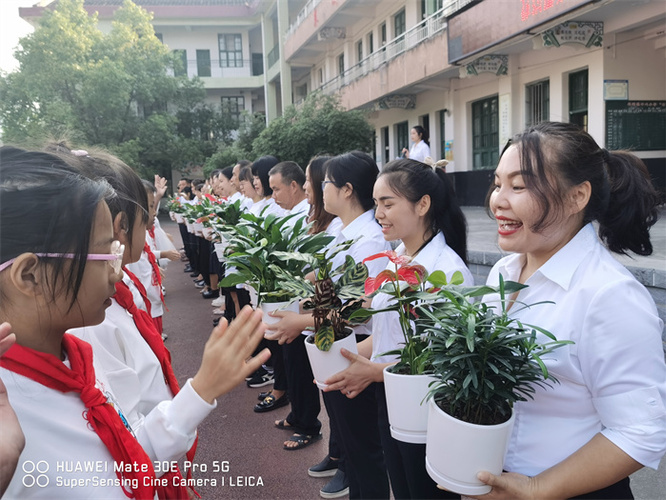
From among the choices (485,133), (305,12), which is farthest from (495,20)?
(305,12)

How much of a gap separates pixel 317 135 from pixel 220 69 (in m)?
20.7

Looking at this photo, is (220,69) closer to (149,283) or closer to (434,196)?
(149,283)

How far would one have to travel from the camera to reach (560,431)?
1402mm

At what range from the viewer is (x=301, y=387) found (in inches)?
138

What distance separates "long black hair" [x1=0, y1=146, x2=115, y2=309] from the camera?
1239mm

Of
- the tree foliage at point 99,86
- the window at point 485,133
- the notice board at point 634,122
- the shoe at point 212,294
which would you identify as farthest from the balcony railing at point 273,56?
the shoe at point 212,294

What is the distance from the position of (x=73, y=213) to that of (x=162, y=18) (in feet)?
102

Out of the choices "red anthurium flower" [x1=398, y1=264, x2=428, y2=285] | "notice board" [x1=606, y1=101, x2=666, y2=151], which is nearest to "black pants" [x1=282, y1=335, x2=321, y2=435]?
"red anthurium flower" [x1=398, y1=264, x2=428, y2=285]

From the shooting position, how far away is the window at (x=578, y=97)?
368 inches

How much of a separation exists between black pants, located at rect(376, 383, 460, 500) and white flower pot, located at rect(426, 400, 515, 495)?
0.54 meters

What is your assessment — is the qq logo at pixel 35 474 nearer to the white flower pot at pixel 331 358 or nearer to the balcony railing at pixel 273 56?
the white flower pot at pixel 331 358

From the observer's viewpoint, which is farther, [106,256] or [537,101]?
[537,101]

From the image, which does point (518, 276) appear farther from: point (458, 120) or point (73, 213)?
point (458, 120)

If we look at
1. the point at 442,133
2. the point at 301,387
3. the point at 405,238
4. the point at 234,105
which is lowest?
the point at 301,387
